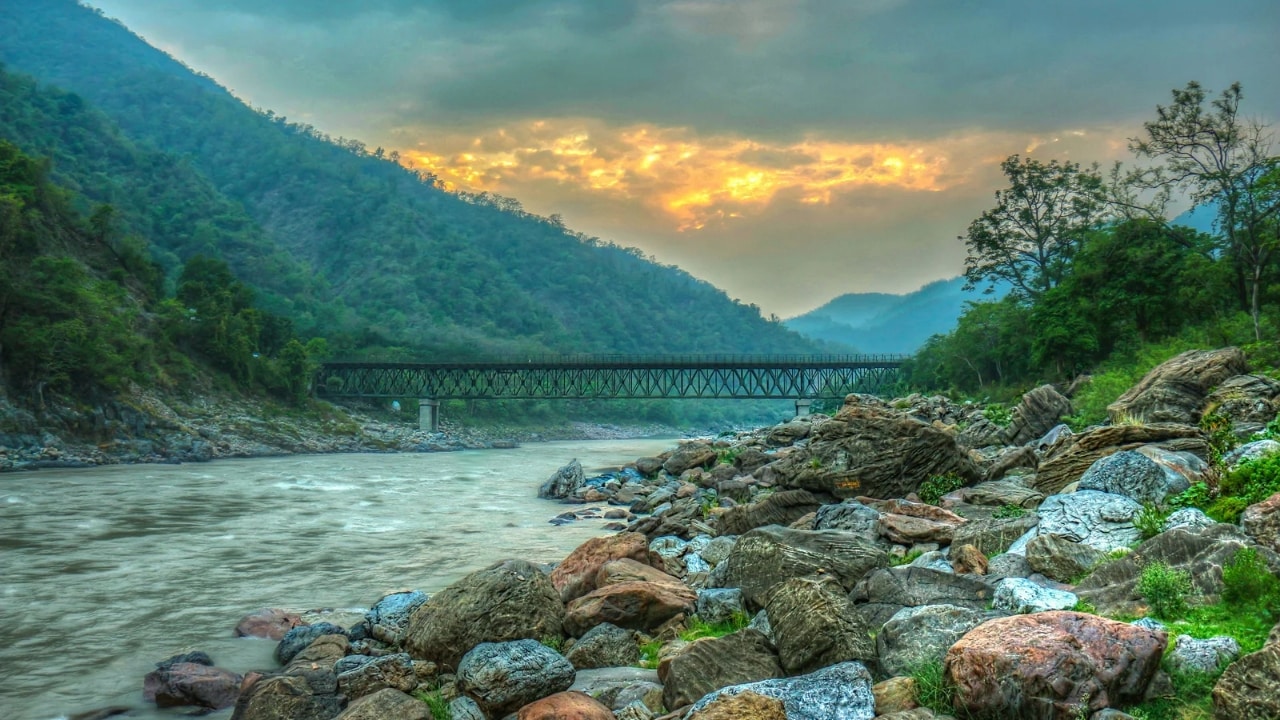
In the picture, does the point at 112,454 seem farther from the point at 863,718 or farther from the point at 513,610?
the point at 863,718

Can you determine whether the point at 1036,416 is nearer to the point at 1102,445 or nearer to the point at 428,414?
the point at 1102,445

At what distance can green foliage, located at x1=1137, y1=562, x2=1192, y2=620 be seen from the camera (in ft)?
26.0

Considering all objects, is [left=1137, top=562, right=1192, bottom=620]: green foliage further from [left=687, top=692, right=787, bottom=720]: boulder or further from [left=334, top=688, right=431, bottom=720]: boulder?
[left=334, top=688, right=431, bottom=720]: boulder

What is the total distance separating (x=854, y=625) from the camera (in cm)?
851

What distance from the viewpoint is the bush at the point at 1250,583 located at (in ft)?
24.9

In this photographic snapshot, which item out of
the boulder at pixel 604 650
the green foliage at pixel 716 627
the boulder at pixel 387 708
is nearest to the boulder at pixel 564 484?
the green foliage at pixel 716 627

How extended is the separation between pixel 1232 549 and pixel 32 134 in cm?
14003

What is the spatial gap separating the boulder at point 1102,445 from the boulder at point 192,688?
1444 cm

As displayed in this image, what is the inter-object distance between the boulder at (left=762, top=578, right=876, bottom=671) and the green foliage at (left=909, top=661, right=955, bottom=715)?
749 mm

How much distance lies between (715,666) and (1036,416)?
74.4 ft

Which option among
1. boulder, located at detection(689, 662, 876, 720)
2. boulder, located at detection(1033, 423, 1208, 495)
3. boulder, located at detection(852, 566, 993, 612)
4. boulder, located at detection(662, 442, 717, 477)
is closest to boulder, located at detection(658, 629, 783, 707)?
boulder, located at detection(689, 662, 876, 720)

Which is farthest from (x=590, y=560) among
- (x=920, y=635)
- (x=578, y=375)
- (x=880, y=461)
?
(x=578, y=375)

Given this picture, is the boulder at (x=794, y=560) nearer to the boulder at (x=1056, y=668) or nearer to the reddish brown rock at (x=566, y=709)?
the reddish brown rock at (x=566, y=709)

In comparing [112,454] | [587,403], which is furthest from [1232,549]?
[587,403]
